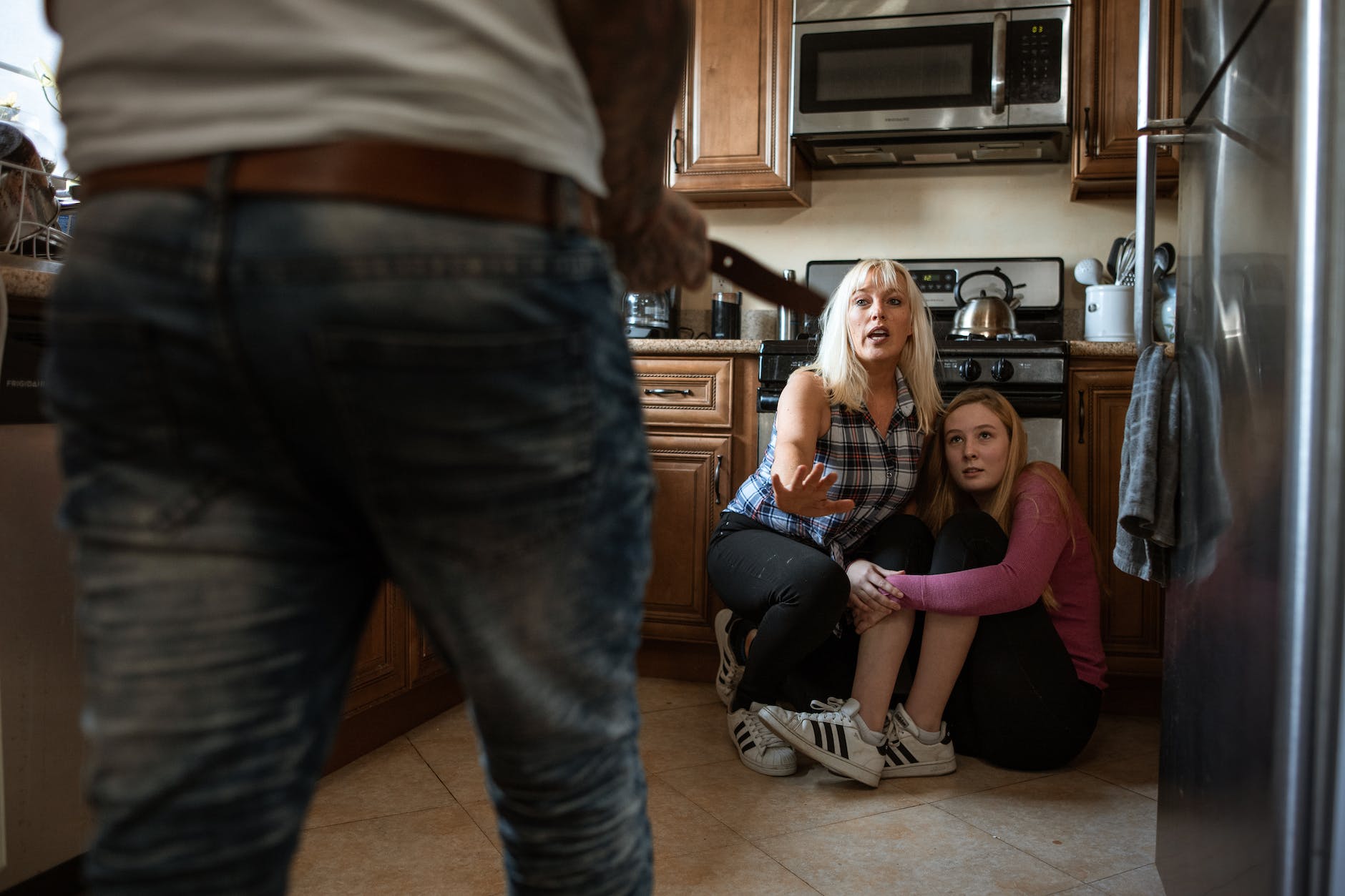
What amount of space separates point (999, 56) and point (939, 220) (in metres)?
0.52

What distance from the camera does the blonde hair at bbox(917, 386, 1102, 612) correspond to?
2.01 metres

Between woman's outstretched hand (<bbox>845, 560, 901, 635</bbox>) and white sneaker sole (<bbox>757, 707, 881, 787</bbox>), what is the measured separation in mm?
252

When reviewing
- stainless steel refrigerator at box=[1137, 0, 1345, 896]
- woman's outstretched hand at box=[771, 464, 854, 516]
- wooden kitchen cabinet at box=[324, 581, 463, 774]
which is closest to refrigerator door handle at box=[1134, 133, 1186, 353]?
stainless steel refrigerator at box=[1137, 0, 1345, 896]

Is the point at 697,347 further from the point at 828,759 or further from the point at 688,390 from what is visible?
the point at 828,759

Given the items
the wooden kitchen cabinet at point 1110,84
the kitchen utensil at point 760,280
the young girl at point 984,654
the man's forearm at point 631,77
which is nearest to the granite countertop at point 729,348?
the young girl at point 984,654

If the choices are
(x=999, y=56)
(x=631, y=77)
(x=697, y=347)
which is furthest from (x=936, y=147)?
(x=631, y=77)

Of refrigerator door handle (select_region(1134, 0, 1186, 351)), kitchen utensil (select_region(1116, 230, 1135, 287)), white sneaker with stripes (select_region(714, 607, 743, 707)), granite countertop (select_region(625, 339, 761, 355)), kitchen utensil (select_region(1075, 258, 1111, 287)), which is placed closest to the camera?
refrigerator door handle (select_region(1134, 0, 1186, 351))

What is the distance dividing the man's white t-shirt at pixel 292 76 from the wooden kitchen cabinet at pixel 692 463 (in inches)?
80.9

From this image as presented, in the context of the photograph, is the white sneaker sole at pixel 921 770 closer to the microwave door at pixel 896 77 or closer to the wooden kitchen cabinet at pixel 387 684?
the wooden kitchen cabinet at pixel 387 684

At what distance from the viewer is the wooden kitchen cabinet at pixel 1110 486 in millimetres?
2303

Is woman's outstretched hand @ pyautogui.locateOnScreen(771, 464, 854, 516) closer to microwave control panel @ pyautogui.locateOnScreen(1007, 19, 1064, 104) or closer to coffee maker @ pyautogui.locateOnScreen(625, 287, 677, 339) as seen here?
coffee maker @ pyautogui.locateOnScreen(625, 287, 677, 339)

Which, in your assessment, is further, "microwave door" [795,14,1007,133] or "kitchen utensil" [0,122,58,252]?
"microwave door" [795,14,1007,133]

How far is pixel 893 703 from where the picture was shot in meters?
2.01

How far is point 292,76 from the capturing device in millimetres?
407
